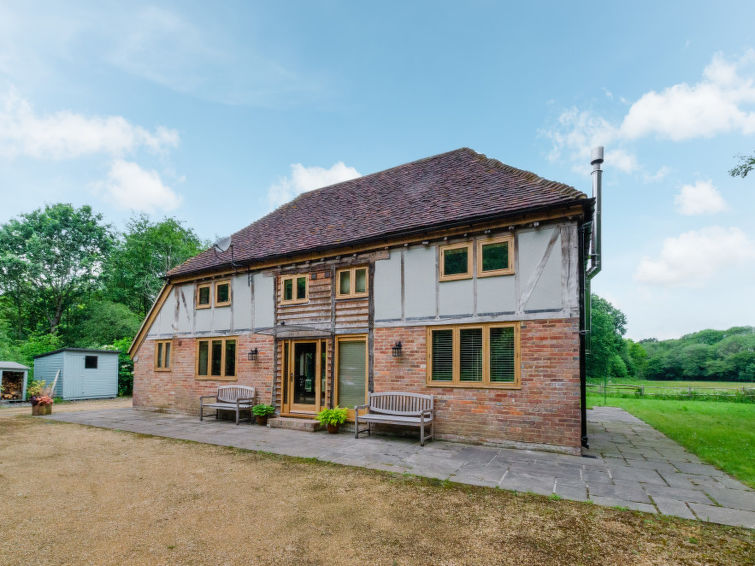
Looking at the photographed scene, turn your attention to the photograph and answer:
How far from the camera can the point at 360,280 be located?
10.2 meters

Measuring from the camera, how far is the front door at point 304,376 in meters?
10.7

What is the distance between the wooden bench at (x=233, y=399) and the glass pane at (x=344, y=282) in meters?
4.17

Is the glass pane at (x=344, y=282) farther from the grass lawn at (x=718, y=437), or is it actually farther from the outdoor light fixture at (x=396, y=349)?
the grass lawn at (x=718, y=437)

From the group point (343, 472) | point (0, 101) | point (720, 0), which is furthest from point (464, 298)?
point (0, 101)

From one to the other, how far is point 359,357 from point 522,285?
14.5 ft

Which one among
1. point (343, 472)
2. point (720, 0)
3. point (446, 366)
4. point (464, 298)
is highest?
point (720, 0)

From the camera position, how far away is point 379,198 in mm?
12141

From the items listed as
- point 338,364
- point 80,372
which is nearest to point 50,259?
point 80,372

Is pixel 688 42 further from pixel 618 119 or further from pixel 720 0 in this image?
pixel 618 119

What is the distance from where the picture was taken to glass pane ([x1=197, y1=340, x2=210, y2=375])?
42.6ft

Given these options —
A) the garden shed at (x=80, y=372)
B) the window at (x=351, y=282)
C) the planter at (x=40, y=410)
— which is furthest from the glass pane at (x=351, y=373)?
the garden shed at (x=80, y=372)

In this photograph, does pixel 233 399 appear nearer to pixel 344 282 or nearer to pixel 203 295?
pixel 203 295

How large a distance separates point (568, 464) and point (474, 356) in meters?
2.62

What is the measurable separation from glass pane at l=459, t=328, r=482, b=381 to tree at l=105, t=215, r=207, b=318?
3070cm
